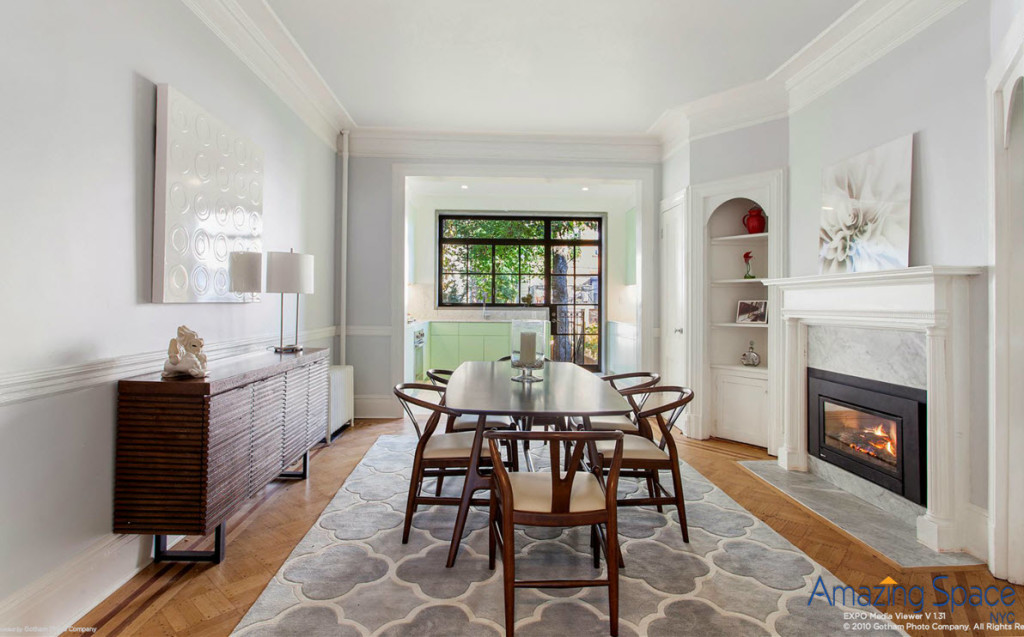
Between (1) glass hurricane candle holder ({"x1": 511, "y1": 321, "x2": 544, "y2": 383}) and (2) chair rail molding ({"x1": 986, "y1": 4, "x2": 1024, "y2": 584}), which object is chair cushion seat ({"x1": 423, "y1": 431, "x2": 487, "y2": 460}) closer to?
(1) glass hurricane candle holder ({"x1": 511, "y1": 321, "x2": 544, "y2": 383})

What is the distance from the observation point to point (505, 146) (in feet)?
16.5

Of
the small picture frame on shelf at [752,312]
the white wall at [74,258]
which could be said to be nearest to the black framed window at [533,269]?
the small picture frame on shelf at [752,312]

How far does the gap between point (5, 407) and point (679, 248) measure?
176 inches

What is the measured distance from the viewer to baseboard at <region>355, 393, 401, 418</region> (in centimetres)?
498

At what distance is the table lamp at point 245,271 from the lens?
110 inches

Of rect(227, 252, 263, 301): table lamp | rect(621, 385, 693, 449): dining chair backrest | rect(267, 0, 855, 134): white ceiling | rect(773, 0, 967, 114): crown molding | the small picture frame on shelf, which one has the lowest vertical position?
rect(621, 385, 693, 449): dining chair backrest

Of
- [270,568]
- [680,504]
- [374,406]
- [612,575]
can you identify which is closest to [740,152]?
[680,504]

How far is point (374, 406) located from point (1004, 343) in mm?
4550

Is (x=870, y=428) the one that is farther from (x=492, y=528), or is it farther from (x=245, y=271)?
(x=245, y=271)

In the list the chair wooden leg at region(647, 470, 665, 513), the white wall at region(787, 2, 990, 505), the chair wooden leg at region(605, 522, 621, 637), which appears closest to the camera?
the chair wooden leg at region(605, 522, 621, 637)

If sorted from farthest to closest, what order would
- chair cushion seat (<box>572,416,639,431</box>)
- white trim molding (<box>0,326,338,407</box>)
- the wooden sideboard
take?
chair cushion seat (<box>572,416,639,431</box>) < the wooden sideboard < white trim molding (<box>0,326,338,407</box>)

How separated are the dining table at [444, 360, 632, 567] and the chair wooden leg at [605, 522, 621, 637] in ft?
1.31

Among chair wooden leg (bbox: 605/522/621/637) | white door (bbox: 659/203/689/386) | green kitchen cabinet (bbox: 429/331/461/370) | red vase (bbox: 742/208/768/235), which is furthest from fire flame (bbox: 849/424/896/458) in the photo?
green kitchen cabinet (bbox: 429/331/461/370)

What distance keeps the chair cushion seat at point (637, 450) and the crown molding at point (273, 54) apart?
303cm
